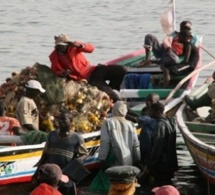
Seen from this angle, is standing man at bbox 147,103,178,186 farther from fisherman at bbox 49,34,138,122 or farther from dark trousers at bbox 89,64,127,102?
dark trousers at bbox 89,64,127,102

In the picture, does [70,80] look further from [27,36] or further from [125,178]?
[27,36]

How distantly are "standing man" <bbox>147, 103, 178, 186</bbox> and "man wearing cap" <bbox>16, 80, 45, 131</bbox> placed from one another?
170 centimetres

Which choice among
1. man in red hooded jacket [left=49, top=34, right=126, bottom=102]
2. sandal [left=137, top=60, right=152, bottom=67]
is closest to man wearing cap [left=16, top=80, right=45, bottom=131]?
man in red hooded jacket [left=49, top=34, right=126, bottom=102]

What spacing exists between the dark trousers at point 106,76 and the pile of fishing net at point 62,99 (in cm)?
48

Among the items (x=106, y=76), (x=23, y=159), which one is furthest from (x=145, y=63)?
(x=23, y=159)

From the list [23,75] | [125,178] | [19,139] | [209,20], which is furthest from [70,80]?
[209,20]

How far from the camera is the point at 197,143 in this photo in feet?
51.3

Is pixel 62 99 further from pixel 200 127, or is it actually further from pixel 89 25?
pixel 89 25

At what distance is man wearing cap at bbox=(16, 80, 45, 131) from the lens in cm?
1608

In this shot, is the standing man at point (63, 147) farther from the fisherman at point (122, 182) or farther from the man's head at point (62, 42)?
the man's head at point (62, 42)

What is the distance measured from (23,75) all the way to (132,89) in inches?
103

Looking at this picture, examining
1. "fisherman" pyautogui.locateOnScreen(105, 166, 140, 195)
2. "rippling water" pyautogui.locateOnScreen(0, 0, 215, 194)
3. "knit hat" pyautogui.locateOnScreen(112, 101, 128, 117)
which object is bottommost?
"rippling water" pyautogui.locateOnScreen(0, 0, 215, 194)

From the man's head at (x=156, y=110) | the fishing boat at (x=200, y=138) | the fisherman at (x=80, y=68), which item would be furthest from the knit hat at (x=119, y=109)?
the fisherman at (x=80, y=68)

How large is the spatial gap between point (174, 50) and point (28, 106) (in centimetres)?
488
